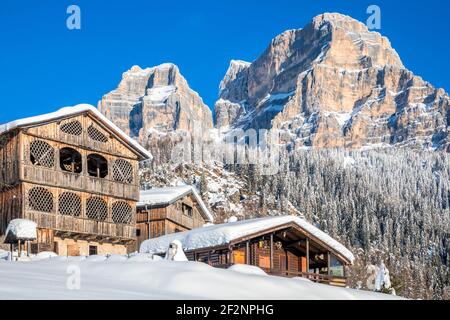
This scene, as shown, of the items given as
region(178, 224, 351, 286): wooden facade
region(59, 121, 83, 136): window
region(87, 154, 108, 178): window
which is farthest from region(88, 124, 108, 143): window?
region(178, 224, 351, 286): wooden facade

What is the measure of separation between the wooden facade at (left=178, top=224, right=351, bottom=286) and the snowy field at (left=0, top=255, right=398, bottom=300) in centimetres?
1358

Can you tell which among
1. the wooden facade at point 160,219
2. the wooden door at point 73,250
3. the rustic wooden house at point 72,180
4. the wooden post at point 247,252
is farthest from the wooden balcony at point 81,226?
the wooden post at point 247,252

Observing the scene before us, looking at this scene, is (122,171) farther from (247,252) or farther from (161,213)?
(247,252)

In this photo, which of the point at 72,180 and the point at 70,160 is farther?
the point at 70,160

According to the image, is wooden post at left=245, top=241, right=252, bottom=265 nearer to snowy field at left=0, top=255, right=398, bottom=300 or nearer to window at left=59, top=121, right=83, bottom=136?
window at left=59, top=121, right=83, bottom=136

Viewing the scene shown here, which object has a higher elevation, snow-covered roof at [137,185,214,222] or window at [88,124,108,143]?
window at [88,124,108,143]

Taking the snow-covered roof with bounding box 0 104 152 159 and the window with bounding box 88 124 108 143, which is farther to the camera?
the window with bounding box 88 124 108 143

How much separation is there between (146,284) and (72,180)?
26984 mm

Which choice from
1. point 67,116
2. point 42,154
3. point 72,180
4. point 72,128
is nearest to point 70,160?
point 72,128

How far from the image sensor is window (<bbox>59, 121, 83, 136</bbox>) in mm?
46969

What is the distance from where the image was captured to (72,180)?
154 ft

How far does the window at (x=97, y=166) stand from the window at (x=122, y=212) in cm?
209

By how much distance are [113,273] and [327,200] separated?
159010 millimetres
